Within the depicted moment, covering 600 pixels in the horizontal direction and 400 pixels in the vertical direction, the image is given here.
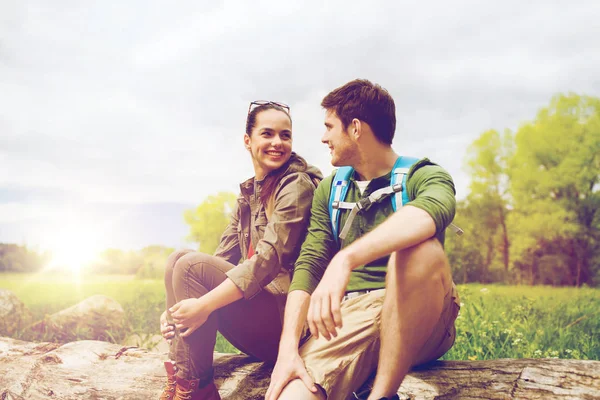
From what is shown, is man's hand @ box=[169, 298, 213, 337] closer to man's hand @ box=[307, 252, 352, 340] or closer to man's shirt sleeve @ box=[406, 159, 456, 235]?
man's hand @ box=[307, 252, 352, 340]

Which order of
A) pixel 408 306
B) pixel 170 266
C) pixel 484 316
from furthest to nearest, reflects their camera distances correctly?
pixel 484 316, pixel 170 266, pixel 408 306

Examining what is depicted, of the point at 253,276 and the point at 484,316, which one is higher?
the point at 253,276

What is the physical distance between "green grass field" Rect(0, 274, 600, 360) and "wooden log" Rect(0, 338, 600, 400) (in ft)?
4.45

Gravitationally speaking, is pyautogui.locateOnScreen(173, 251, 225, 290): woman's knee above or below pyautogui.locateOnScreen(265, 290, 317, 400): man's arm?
above

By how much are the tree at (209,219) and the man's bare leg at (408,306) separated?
19.4 metres

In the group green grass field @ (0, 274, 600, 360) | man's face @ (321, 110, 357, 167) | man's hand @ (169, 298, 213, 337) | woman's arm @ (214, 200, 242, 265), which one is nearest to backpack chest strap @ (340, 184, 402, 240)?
Answer: man's face @ (321, 110, 357, 167)

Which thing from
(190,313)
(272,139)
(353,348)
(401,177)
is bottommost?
(353,348)

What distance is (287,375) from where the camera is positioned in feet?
7.51

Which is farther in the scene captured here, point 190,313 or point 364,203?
point 190,313

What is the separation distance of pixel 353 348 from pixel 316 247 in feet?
1.75

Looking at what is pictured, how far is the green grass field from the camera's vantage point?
4.33m

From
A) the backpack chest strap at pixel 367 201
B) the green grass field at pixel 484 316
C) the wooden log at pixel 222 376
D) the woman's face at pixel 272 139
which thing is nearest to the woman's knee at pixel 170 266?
the woman's face at pixel 272 139

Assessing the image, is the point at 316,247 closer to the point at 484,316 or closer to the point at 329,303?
the point at 329,303

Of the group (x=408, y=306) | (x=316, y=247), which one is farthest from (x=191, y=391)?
(x=408, y=306)
